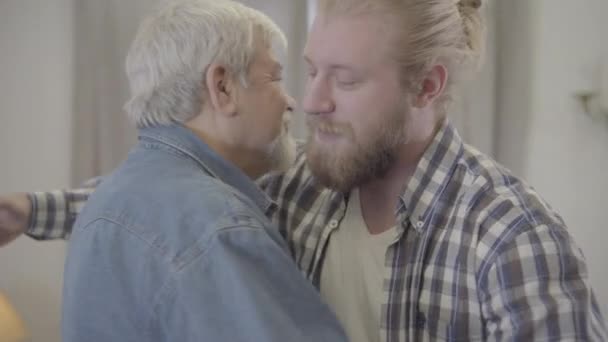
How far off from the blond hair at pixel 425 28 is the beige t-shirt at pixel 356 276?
0.85ft

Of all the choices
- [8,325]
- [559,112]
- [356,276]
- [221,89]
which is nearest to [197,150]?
[221,89]

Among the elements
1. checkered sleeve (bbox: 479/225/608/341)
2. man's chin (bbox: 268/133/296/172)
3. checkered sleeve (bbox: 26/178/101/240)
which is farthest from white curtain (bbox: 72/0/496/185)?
checkered sleeve (bbox: 479/225/608/341)

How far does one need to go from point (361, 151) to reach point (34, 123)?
1.05 metres

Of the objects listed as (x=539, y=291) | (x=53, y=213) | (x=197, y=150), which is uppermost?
(x=197, y=150)

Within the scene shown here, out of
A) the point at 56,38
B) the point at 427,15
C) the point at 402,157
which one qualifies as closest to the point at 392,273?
the point at 402,157

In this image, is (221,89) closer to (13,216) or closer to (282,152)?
(282,152)

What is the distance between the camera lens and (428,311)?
3.04 ft

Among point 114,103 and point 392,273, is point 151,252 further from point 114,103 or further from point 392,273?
point 114,103

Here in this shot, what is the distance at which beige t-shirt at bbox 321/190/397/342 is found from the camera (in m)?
0.98

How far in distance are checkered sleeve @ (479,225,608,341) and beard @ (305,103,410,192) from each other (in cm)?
24

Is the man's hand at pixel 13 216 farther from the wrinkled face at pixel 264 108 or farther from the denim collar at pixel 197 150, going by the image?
the wrinkled face at pixel 264 108

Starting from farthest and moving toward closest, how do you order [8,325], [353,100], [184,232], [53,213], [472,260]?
[8,325]
[53,213]
[353,100]
[472,260]
[184,232]

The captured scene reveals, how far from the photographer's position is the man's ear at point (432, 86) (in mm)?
1021

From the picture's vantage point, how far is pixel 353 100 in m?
0.99
